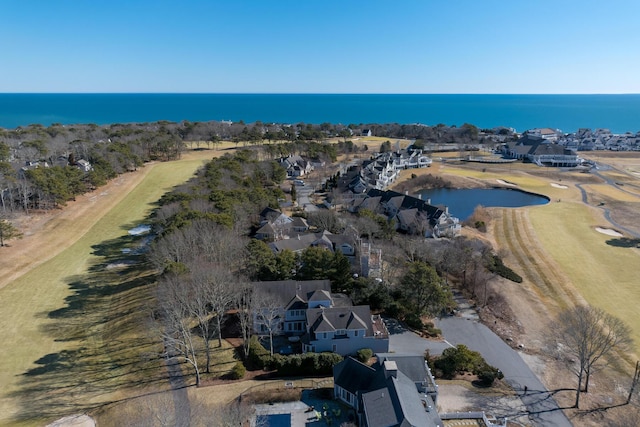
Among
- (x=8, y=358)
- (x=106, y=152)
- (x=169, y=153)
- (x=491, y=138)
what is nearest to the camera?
(x=8, y=358)

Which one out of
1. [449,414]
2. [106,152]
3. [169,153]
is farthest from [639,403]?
[169,153]

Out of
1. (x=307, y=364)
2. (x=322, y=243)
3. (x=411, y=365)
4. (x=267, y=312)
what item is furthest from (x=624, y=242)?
(x=267, y=312)

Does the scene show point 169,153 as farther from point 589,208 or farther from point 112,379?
point 589,208

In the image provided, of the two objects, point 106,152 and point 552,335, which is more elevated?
point 106,152

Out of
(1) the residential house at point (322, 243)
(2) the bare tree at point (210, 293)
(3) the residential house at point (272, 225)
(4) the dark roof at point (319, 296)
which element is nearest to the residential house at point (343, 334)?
(4) the dark roof at point (319, 296)

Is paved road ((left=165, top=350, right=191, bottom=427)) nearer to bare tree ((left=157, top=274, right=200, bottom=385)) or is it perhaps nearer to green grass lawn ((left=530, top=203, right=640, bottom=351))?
bare tree ((left=157, top=274, right=200, bottom=385))
